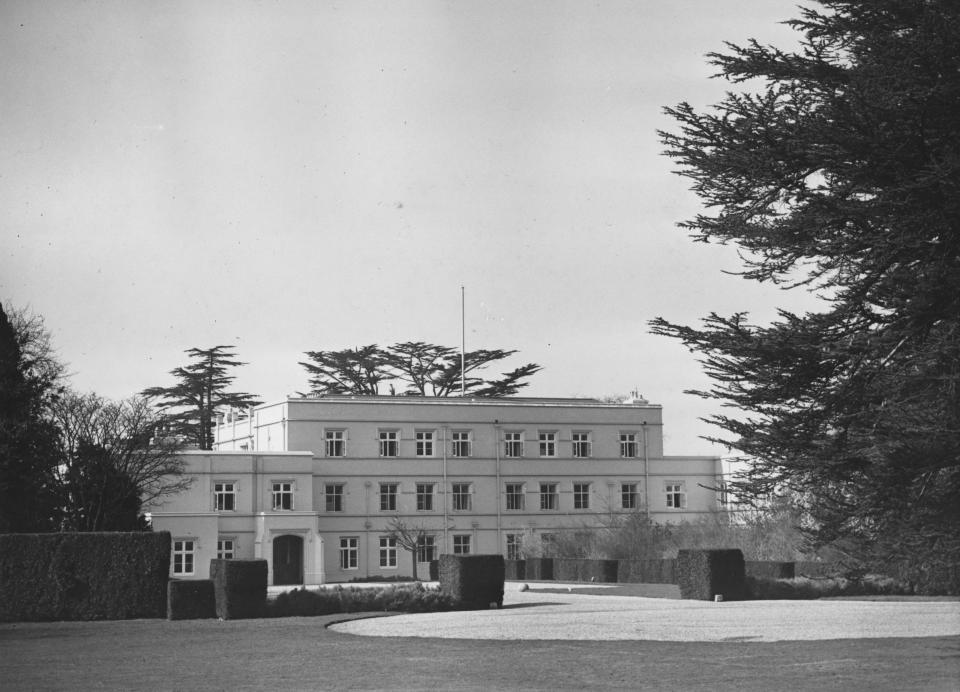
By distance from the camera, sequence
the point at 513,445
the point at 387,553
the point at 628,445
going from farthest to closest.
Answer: the point at 628,445, the point at 513,445, the point at 387,553

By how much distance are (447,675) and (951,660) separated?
548 cm

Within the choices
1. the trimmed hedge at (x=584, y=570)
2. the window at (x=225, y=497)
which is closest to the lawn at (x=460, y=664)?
the trimmed hedge at (x=584, y=570)

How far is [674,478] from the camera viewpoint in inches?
2179

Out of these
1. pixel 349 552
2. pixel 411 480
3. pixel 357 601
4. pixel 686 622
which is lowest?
pixel 686 622

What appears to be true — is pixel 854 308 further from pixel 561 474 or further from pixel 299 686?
pixel 561 474

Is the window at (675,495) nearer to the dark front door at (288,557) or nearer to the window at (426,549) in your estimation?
the window at (426,549)

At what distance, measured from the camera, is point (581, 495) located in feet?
177

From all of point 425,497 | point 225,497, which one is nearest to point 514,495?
point 425,497

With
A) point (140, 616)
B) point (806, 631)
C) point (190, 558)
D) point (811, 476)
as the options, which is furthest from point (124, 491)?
point (811, 476)

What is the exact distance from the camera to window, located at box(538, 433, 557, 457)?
53.6 meters

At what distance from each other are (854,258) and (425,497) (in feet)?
127

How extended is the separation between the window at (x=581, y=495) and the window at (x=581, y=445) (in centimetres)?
128

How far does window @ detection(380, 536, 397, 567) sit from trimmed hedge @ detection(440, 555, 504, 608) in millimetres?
24376

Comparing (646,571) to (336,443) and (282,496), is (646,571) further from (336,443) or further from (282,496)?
(336,443)
